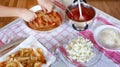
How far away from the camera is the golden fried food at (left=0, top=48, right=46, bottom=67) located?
724mm

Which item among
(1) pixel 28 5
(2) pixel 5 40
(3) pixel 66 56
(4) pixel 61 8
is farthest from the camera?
(1) pixel 28 5

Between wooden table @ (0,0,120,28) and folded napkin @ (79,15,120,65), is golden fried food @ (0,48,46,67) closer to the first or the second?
folded napkin @ (79,15,120,65)

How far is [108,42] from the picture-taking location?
0.82 meters

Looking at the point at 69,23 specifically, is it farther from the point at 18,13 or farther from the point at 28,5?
the point at 28,5

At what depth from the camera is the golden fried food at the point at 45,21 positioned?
2.88 ft

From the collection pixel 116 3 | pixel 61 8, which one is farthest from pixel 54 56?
pixel 116 3

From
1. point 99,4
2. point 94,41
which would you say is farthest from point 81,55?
point 99,4

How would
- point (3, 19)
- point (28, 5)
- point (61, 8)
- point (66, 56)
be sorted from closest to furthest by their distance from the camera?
point (66, 56) → point (61, 8) → point (3, 19) → point (28, 5)

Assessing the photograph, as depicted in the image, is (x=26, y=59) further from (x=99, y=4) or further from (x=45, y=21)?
(x=99, y=4)

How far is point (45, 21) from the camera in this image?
2.93ft

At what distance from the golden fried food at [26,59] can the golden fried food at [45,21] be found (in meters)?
0.13

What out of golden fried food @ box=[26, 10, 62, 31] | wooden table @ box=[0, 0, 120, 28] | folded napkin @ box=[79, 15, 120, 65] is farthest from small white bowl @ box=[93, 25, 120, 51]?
wooden table @ box=[0, 0, 120, 28]

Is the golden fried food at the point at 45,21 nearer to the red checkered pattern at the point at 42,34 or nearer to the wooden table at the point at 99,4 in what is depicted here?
the red checkered pattern at the point at 42,34

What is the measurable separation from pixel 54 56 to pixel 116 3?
4.58 feet
